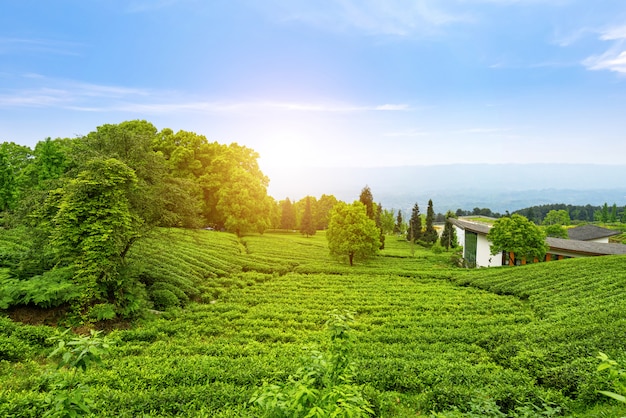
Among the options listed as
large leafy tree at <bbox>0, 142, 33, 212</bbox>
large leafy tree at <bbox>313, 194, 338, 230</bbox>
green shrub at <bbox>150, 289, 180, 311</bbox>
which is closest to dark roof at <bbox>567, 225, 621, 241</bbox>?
large leafy tree at <bbox>313, 194, 338, 230</bbox>

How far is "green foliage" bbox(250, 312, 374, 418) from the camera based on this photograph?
13.4 ft

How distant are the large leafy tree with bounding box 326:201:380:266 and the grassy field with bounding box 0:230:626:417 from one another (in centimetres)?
774

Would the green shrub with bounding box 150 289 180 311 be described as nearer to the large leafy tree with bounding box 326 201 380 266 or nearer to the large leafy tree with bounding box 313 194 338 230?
the large leafy tree with bounding box 326 201 380 266

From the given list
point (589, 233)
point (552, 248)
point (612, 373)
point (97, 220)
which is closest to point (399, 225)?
point (589, 233)

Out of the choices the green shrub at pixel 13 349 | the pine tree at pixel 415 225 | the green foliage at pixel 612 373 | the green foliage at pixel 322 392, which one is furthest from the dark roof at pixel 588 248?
the green shrub at pixel 13 349

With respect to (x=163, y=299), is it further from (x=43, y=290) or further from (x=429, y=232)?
(x=429, y=232)

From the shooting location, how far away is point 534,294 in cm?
2042

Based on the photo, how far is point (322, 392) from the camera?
4914 mm

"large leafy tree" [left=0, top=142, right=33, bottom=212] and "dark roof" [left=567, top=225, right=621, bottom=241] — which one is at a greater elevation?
"large leafy tree" [left=0, top=142, right=33, bottom=212]

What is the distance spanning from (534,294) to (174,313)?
68.6 ft

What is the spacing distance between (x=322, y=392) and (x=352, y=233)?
94.0 feet

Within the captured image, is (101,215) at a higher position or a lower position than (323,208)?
lower

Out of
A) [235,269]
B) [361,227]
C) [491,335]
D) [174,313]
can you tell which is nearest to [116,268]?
[174,313]

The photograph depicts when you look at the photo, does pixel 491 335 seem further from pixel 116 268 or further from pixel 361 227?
pixel 361 227
